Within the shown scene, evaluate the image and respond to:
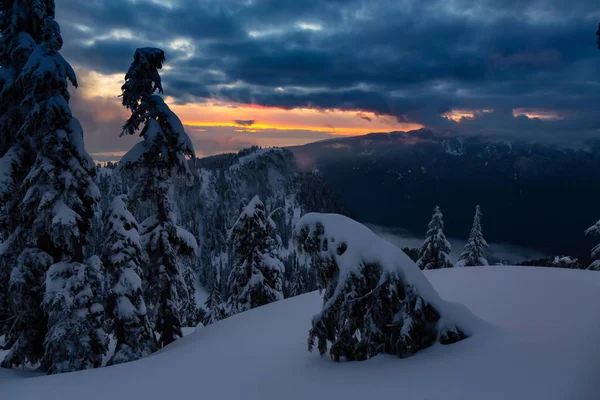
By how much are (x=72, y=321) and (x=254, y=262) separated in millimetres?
11425

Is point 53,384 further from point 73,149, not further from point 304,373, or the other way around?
point 73,149

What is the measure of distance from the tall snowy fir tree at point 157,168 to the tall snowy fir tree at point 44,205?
2061 mm

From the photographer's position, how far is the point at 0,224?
1233 centimetres

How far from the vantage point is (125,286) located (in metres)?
12.3

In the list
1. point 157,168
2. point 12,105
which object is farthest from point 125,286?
point 12,105

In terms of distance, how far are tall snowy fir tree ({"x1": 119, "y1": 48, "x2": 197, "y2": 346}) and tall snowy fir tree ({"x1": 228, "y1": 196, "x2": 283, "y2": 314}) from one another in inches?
258

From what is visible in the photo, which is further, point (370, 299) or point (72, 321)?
point (72, 321)

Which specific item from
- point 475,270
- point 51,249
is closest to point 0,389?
point 51,249

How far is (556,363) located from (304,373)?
4379 millimetres

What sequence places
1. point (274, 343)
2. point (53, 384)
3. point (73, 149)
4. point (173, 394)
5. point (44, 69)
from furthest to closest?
point (73, 149), point (44, 69), point (274, 343), point (53, 384), point (173, 394)

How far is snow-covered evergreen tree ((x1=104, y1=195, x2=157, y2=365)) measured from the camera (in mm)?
12227

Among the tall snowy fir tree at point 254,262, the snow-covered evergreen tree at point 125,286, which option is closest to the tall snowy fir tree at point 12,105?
the snow-covered evergreen tree at point 125,286

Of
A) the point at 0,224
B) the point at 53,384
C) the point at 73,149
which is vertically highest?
the point at 73,149

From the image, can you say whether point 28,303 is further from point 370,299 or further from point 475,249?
point 475,249
